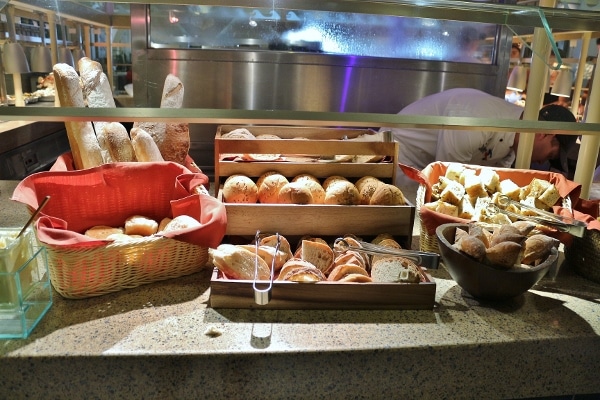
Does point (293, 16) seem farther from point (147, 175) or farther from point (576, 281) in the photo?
point (576, 281)

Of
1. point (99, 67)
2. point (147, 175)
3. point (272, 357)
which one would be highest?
point (99, 67)

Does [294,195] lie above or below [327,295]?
above

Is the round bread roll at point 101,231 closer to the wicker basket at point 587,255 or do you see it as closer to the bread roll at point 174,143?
the bread roll at point 174,143

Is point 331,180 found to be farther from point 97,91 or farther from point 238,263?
point 97,91

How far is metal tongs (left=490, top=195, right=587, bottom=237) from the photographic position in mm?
1060

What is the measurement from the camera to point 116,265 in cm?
97

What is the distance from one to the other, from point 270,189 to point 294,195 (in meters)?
0.07

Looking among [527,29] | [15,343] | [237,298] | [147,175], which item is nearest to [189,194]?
[147,175]

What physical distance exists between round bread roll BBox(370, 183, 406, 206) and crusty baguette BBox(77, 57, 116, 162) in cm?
73

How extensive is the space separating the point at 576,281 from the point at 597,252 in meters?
0.09

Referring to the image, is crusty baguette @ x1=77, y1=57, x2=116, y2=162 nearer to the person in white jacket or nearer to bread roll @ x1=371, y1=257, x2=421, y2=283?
bread roll @ x1=371, y1=257, x2=421, y2=283

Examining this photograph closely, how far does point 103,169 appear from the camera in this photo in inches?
45.3

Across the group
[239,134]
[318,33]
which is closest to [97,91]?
[239,134]

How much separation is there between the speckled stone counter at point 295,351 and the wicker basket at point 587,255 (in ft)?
0.54
